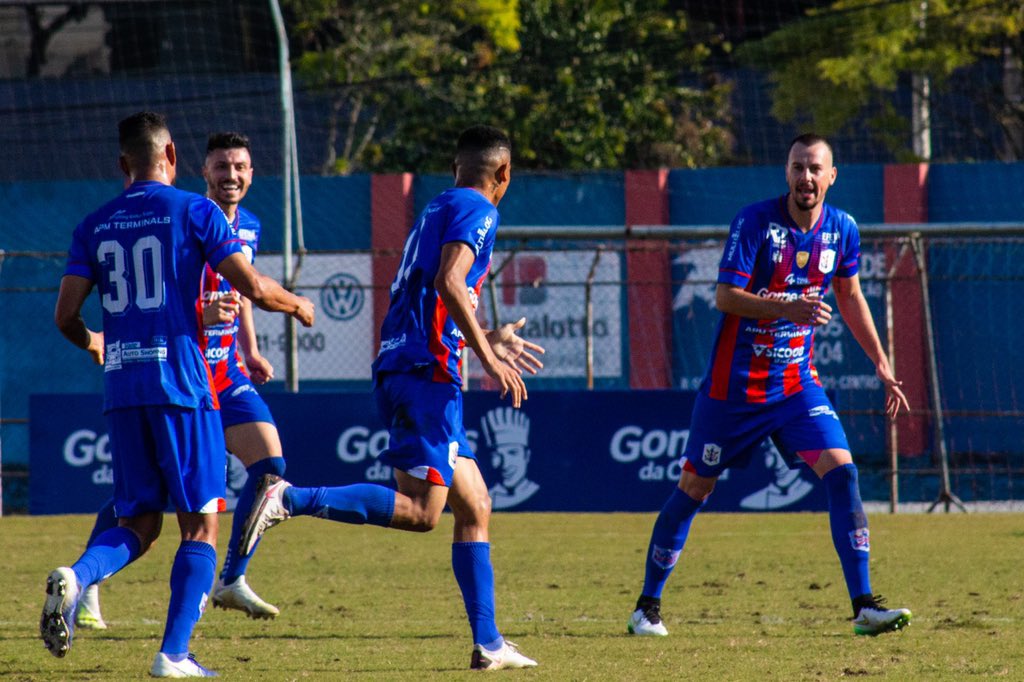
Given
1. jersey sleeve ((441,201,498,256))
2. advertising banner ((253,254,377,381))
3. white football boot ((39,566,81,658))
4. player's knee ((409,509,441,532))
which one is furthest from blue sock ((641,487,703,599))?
advertising banner ((253,254,377,381))

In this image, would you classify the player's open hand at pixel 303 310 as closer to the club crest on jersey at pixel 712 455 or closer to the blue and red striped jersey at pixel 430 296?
the blue and red striped jersey at pixel 430 296

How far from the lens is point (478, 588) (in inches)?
223

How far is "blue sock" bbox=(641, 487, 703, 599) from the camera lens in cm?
682

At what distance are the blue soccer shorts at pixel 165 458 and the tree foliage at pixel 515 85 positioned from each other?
18.2 m

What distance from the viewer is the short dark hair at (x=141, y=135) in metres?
5.34

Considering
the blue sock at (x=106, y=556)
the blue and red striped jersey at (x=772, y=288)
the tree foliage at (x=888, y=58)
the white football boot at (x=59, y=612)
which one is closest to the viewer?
the white football boot at (x=59, y=612)

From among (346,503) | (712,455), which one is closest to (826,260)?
(712,455)

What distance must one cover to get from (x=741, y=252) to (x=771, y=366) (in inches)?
21.5

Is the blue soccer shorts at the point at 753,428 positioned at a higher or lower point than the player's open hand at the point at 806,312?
lower

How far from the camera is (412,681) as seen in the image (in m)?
5.37

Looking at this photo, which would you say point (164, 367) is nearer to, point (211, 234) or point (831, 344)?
point (211, 234)

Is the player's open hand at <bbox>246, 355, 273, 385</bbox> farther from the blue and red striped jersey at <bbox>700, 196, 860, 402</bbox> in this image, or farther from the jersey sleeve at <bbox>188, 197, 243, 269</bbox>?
the jersey sleeve at <bbox>188, 197, 243, 269</bbox>

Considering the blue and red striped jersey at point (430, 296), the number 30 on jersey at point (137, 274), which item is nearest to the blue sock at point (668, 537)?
the blue and red striped jersey at point (430, 296)

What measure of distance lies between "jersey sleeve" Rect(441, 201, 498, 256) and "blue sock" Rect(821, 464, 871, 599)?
211 cm
